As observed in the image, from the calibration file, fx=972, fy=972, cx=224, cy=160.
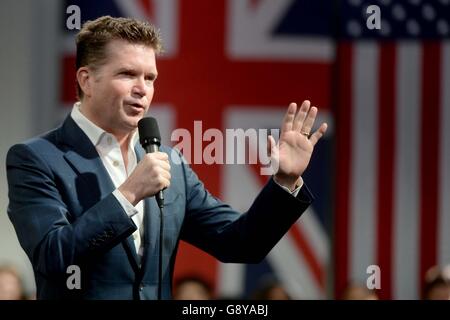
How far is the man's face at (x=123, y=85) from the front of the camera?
4.98ft

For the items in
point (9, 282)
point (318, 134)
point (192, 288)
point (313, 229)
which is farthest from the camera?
point (313, 229)

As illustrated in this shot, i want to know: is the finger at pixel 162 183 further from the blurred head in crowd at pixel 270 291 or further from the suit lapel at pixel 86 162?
the blurred head in crowd at pixel 270 291

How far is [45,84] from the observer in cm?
264

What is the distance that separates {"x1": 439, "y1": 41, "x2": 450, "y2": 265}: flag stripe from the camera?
11.8 feet

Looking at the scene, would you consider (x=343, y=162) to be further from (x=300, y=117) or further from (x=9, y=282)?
(x=300, y=117)

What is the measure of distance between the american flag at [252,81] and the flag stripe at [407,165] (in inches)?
11.9

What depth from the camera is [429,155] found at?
3.59 metres

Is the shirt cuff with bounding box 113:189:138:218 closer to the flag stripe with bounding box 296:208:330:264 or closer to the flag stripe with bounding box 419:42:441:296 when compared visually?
the flag stripe with bounding box 296:208:330:264

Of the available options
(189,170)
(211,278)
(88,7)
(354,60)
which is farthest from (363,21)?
(189,170)

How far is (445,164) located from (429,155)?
0.07m

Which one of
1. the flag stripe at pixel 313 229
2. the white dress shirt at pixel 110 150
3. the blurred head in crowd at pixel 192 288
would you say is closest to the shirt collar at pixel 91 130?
the white dress shirt at pixel 110 150

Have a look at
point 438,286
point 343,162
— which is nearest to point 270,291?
point 438,286

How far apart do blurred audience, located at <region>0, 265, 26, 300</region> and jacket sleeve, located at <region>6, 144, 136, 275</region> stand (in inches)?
35.6
